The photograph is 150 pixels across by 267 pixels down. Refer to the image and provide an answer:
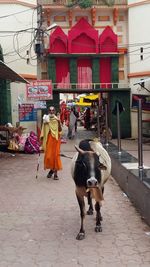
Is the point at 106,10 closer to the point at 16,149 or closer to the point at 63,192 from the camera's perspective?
the point at 16,149

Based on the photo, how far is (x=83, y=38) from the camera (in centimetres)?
2227

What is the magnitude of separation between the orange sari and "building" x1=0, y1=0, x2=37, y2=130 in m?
8.83

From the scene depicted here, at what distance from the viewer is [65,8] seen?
22109mm

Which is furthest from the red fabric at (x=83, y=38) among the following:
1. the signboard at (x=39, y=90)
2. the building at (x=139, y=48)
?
the signboard at (x=39, y=90)

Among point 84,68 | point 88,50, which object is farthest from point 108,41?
point 84,68

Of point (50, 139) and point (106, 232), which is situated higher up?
point (50, 139)

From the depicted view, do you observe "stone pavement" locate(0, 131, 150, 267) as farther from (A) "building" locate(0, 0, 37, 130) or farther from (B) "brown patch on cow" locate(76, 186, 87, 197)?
(A) "building" locate(0, 0, 37, 130)

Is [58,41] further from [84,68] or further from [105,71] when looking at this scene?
[105,71]

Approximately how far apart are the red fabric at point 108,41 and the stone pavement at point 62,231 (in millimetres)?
14091

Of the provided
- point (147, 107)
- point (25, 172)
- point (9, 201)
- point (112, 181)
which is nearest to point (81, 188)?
point (9, 201)

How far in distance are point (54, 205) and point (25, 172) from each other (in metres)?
4.25

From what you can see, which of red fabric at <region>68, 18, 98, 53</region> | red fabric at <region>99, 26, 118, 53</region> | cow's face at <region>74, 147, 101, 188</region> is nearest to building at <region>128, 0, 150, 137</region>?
red fabric at <region>99, 26, 118, 53</region>

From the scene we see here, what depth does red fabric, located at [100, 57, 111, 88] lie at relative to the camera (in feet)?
73.7

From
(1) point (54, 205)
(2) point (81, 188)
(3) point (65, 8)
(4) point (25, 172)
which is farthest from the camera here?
(3) point (65, 8)
